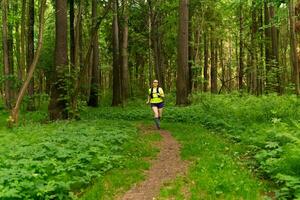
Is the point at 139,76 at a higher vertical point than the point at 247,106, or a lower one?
higher

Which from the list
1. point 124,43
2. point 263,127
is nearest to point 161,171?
point 263,127

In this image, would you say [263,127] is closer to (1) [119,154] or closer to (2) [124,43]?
(1) [119,154]

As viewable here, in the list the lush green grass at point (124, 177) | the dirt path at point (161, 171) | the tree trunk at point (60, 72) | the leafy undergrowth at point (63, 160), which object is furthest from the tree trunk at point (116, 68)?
the lush green grass at point (124, 177)

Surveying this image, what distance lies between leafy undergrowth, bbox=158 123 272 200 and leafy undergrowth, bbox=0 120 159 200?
1422 millimetres

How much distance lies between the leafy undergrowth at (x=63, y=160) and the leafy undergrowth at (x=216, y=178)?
1.42 m

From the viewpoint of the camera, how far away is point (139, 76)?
4756 cm

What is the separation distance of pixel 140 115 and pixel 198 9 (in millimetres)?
16833

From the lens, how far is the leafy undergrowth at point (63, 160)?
744 cm

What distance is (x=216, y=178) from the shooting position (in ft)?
27.3

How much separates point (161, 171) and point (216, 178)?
5.53ft

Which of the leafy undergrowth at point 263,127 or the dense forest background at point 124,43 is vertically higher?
the dense forest background at point 124,43

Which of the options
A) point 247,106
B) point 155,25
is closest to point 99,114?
point 247,106

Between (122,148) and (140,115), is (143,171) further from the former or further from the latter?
(140,115)

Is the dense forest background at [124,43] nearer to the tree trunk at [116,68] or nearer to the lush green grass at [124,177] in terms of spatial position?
the tree trunk at [116,68]
